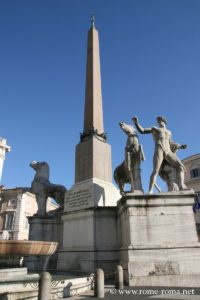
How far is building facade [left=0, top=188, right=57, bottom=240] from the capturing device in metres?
43.0

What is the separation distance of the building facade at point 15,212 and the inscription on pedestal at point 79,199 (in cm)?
3456

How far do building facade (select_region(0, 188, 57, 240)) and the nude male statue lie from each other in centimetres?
3739

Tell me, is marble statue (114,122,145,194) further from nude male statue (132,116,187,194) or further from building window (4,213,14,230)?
building window (4,213,14,230)

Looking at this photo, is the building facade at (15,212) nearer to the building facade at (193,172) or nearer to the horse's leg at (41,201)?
the building facade at (193,172)

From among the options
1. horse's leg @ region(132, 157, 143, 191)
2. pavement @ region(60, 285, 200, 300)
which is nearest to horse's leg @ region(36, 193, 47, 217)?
horse's leg @ region(132, 157, 143, 191)

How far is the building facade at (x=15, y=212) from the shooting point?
43.0 meters

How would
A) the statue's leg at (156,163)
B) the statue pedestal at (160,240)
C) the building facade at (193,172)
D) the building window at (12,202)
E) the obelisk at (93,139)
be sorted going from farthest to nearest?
the building window at (12,202), the building facade at (193,172), the obelisk at (93,139), the statue's leg at (156,163), the statue pedestal at (160,240)

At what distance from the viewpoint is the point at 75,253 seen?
30.9 ft

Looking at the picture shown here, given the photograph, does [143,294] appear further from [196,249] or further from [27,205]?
[27,205]

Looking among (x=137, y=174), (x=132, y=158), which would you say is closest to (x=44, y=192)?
(x=132, y=158)

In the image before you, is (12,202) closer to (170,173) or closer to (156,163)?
(170,173)

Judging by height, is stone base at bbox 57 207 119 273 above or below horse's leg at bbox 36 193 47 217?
below

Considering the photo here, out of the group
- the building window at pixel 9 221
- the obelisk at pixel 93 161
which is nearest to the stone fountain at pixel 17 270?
the obelisk at pixel 93 161

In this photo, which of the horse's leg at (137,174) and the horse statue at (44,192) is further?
the horse statue at (44,192)
